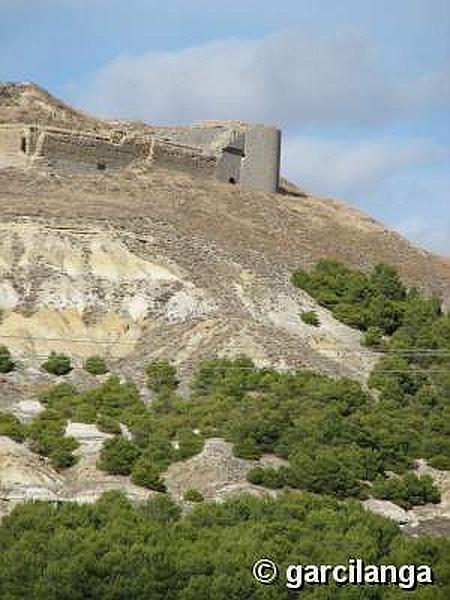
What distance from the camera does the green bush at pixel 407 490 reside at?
46219mm

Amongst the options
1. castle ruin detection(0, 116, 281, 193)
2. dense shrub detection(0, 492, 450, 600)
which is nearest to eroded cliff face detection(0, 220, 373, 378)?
Result: castle ruin detection(0, 116, 281, 193)

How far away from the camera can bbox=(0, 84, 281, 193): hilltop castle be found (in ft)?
206

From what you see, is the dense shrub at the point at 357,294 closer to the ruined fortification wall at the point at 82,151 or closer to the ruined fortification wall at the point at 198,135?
the ruined fortification wall at the point at 82,151

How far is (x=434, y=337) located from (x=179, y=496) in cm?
1611

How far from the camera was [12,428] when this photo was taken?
46.2 m

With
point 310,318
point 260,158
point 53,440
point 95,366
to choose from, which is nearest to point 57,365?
point 95,366

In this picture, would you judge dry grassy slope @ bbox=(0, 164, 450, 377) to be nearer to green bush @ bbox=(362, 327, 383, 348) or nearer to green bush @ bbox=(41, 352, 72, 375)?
green bush @ bbox=(362, 327, 383, 348)

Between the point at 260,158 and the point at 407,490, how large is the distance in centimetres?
2541

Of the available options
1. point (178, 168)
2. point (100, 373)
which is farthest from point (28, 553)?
point (178, 168)

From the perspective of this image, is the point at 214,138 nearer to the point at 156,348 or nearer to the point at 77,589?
the point at 156,348

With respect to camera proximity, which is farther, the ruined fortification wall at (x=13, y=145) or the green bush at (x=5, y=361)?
the ruined fortification wall at (x=13, y=145)

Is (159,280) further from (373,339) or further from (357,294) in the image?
(357,294)

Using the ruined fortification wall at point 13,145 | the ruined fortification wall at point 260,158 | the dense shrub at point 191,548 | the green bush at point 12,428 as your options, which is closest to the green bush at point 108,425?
the green bush at point 12,428

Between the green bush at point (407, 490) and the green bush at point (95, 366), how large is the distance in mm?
9176
